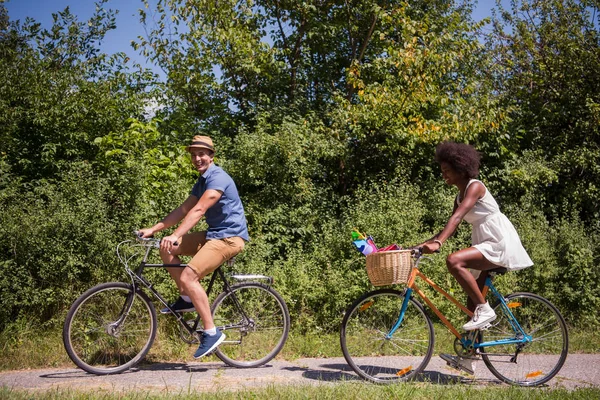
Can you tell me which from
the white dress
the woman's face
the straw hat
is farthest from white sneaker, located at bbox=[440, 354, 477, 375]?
the straw hat

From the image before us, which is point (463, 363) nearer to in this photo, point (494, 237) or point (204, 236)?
point (494, 237)

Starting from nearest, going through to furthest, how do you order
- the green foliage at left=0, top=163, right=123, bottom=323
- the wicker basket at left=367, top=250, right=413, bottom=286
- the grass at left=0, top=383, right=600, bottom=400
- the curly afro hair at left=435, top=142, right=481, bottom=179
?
the grass at left=0, top=383, right=600, bottom=400
the wicker basket at left=367, top=250, right=413, bottom=286
the curly afro hair at left=435, top=142, right=481, bottom=179
the green foliage at left=0, top=163, right=123, bottom=323

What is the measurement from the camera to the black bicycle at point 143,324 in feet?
18.6

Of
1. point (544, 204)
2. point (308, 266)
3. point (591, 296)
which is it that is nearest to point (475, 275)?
point (308, 266)

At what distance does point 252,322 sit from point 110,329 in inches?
56.2

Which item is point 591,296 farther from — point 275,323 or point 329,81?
point 329,81

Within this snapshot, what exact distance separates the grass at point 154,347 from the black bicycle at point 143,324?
402mm

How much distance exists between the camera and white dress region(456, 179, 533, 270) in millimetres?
5254

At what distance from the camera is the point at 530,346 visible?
5.59 m

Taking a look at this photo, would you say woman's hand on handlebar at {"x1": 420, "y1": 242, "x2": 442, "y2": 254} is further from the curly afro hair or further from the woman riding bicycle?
the curly afro hair

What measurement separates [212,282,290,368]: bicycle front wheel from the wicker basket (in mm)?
1511

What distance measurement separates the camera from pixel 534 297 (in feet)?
18.2

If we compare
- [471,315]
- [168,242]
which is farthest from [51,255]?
[471,315]

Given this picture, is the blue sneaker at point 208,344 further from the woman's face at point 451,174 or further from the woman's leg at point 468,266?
the woman's face at point 451,174
